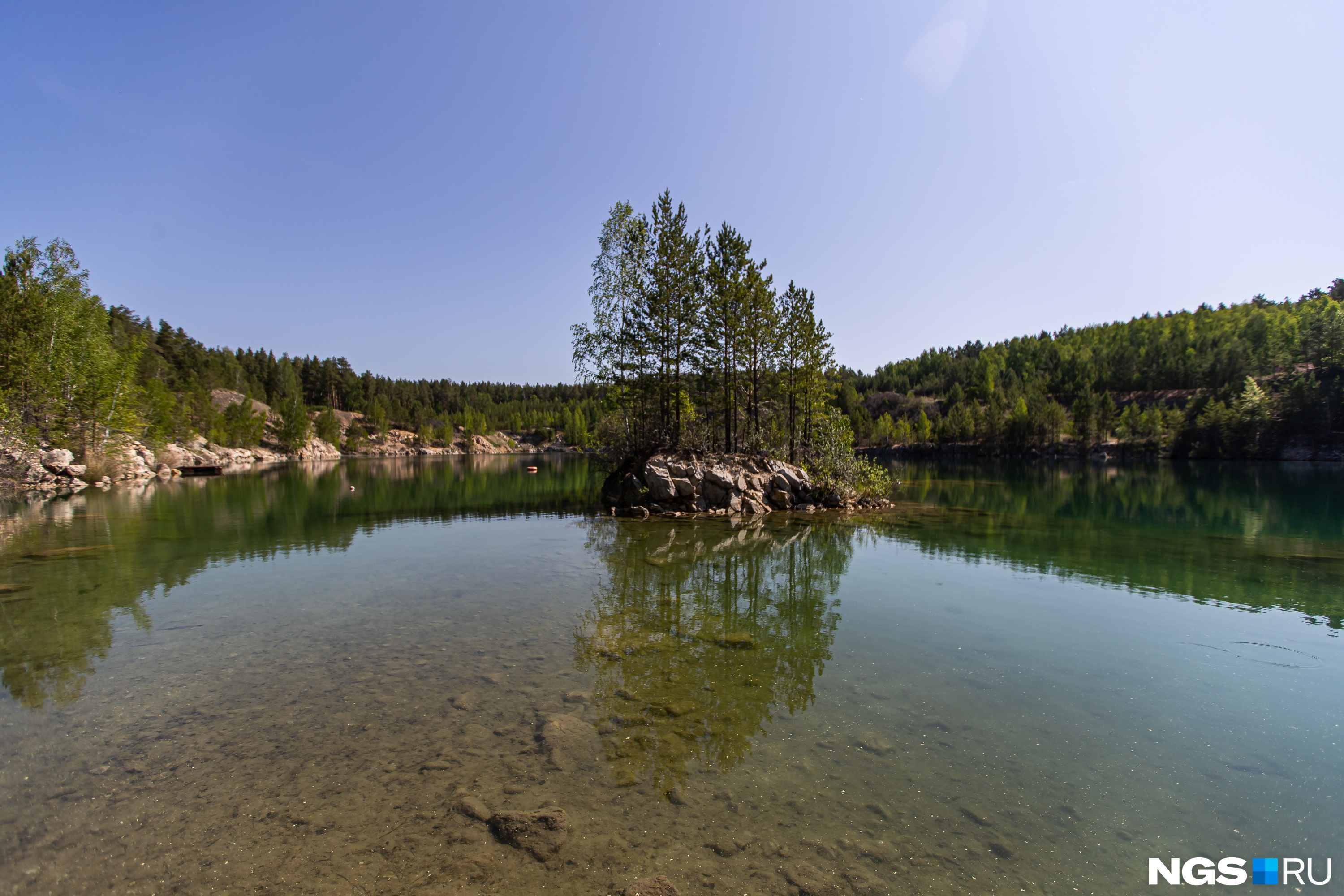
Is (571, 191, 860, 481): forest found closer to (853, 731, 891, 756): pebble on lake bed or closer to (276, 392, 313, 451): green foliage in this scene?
(853, 731, 891, 756): pebble on lake bed

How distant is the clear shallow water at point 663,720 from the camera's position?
16.6 ft

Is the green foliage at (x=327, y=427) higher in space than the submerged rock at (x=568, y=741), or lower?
higher

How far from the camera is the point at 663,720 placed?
301 inches

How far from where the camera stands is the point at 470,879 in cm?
468

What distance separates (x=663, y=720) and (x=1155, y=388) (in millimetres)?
176811

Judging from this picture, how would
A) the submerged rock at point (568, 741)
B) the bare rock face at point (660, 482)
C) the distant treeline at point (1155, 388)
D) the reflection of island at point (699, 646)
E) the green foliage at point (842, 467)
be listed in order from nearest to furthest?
the submerged rock at point (568, 741) < the reflection of island at point (699, 646) < the bare rock face at point (660, 482) < the green foliage at point (842, 467) < the distant treeline at point (1155, 388)

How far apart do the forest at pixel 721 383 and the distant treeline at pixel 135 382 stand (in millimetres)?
192

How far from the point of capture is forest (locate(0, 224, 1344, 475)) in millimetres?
36969

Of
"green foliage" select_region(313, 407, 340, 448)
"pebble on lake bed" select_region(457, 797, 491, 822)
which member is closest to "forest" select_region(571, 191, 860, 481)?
"pebble on lake bed" select_region(457, 797, 491, 822)

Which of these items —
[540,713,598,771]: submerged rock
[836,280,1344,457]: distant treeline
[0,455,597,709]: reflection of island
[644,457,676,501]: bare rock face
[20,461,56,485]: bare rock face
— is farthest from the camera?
[836,280,1344,457]: distant treeline

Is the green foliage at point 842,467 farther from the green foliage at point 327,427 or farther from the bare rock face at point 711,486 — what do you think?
the green foliage at point 327,427

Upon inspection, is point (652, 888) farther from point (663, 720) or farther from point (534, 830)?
point (663, 720)

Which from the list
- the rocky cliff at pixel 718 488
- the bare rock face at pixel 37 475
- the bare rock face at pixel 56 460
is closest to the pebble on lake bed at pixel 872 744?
the rocky cliff at pixel 718 488

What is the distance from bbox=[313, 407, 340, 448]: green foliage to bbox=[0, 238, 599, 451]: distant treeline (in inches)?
25.3
